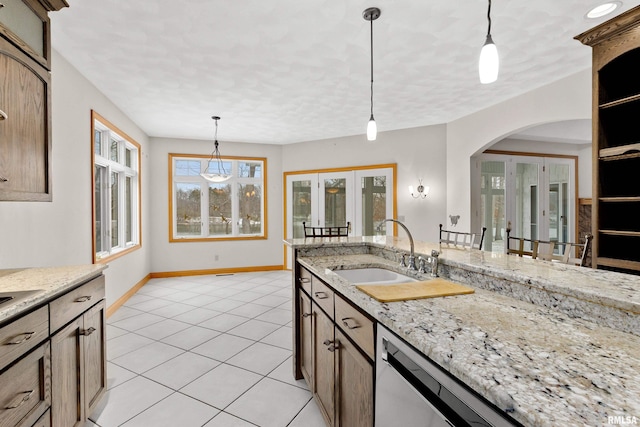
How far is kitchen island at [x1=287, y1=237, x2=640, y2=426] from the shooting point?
615 millimetres

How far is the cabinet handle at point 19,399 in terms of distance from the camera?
1221 mm

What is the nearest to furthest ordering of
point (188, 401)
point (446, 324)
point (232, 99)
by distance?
point (446, 324)
point (188, 401)
point (232, 99)

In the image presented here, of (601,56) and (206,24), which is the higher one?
(206,24)

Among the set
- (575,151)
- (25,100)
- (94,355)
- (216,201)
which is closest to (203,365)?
(94,355)

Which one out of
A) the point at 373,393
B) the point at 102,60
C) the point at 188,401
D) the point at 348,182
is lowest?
the point at 188,401

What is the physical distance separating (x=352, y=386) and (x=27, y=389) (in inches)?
54.8

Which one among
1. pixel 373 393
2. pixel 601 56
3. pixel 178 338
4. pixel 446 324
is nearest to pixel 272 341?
pixel 178 338

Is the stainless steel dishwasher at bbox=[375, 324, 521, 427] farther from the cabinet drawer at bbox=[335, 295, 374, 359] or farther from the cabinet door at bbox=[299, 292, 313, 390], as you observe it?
the cabinet door at bbox=[299, 292, 313, 390]

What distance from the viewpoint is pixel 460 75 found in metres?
3.31

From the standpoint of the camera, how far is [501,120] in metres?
4.09

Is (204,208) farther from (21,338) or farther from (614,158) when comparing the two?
(614,158)

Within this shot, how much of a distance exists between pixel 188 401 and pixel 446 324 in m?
2.02

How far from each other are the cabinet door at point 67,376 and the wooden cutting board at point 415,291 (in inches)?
59.7

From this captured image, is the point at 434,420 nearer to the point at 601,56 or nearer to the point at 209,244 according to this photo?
the point at 601,56
